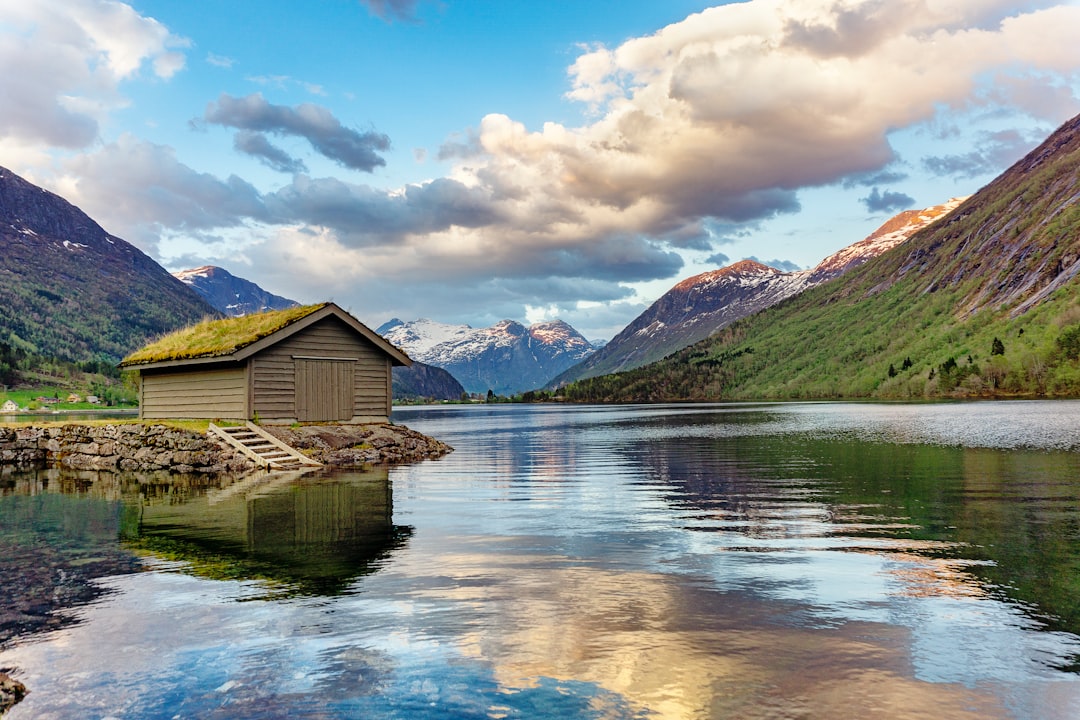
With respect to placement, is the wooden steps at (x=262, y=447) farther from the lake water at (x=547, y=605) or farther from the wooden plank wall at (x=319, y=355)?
the lake water at (x=547, y=605)

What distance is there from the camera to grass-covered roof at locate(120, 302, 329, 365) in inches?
1548

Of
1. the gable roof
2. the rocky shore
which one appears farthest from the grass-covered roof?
the rocky shore

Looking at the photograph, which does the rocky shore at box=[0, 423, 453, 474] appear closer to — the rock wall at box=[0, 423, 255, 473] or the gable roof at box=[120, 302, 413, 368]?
the rock wall at box=[0, 423, 255, 473]

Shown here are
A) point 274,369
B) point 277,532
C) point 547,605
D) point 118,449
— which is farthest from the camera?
point 274,369

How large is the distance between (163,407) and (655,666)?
4382 centimetres

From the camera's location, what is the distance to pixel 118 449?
3928cm

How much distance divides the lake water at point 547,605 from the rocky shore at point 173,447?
1113cm

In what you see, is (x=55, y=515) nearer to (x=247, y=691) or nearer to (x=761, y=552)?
(x=247, y=691)

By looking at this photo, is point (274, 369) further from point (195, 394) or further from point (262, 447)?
point (195, 394)

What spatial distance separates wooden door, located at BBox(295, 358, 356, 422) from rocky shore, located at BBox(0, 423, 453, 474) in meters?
0.98

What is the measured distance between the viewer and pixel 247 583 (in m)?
13.2

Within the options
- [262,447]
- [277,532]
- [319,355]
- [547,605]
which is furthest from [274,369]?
[547,605]

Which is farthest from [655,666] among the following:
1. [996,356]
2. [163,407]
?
[996,356]

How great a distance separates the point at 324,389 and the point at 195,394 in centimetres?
761
